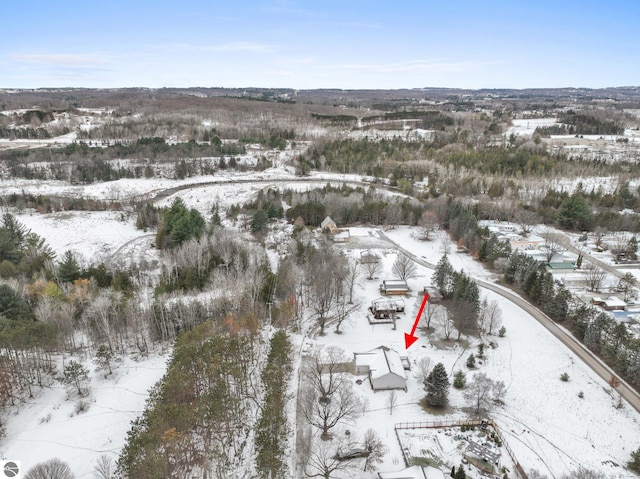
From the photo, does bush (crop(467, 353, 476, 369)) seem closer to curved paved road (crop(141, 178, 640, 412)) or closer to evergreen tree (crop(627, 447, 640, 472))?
curved paved road (crop(141, 178, 640, 412))

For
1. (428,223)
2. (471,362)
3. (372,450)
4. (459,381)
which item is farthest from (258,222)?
(372,450)

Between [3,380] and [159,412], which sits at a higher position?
[159,412]

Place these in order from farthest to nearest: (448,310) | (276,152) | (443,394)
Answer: (276,152) < (448,310) < (443,394)

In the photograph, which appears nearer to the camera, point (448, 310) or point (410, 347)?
point (410, 347)

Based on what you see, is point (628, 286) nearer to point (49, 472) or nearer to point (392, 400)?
point (392, 400)

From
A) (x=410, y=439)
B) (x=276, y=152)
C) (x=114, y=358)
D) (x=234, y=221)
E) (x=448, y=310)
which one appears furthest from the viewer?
(x=276, y=152)

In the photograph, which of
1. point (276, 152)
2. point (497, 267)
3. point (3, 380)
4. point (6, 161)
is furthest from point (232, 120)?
point (3, 380)

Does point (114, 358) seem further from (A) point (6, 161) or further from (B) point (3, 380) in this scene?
(A) point (6, 161)
